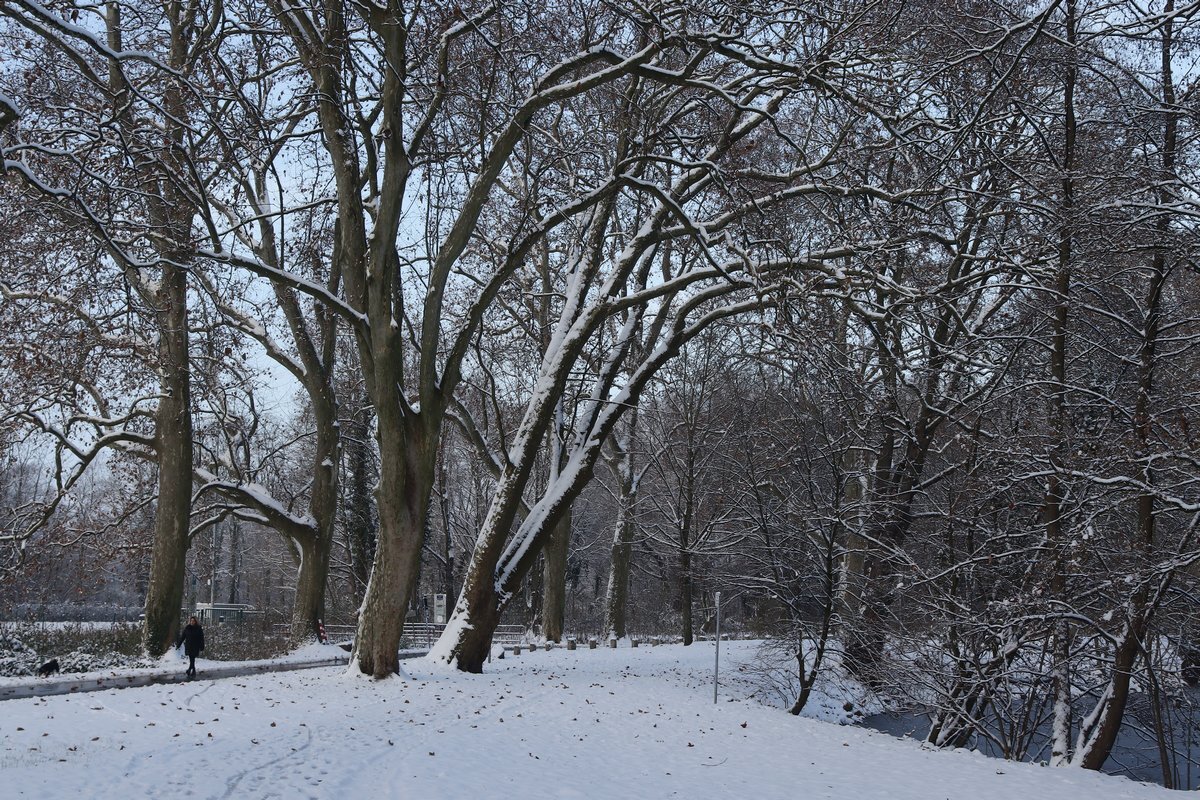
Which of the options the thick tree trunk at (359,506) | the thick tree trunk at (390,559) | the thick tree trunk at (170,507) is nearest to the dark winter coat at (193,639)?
the thick tree trunk at (170,507)

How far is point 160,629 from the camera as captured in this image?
20672mm

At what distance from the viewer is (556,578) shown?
94.0 feet

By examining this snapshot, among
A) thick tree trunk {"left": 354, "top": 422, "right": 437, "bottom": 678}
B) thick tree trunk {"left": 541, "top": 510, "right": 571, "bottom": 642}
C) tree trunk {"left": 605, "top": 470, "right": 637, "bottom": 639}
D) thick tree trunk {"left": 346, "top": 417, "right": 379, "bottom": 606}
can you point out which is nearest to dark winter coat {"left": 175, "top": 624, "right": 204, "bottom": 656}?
thick tree trunk {"left": 354, "top": 422, "right": 437, "bottom": 678}

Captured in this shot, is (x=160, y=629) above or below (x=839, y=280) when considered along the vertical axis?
below

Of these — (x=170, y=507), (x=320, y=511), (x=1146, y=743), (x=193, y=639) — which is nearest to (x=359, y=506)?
(x=320, y=511)

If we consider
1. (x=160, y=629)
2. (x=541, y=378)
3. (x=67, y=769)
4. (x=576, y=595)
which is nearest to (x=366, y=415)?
(x=160, y=629)

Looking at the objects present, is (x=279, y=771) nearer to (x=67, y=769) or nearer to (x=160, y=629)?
(x=67, y=769)

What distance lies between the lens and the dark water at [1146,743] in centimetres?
1150

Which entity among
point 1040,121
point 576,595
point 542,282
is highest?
point 542,282

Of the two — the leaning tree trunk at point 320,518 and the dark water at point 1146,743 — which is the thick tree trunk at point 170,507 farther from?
the dark water at point 1146,743

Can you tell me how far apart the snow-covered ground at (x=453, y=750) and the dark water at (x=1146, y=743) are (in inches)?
77.6

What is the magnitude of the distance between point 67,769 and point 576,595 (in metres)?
58.7

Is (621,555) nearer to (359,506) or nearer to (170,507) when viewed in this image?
(359,506)

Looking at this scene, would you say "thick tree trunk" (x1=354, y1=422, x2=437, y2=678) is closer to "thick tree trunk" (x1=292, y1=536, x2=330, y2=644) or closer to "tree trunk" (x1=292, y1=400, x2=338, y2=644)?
"tree trunk" (x1=292, y1=400, x2=338, y2=644)
